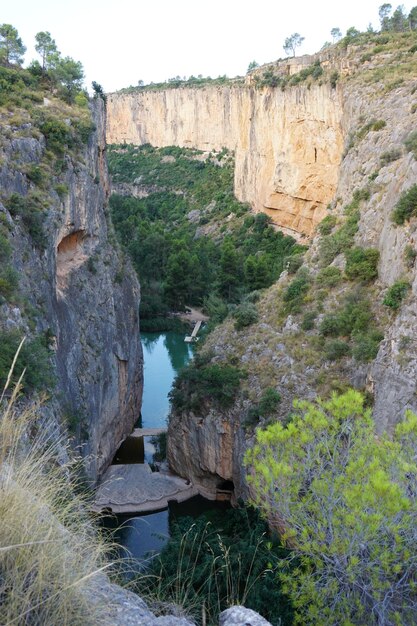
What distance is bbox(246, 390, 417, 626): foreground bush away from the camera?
19.1ft

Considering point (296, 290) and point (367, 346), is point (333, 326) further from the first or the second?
point (296, 290)

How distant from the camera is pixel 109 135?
246 feet

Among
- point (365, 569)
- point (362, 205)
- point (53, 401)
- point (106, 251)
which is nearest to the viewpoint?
point (365, 569)

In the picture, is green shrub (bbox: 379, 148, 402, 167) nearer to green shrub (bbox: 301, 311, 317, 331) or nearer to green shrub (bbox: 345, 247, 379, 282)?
green shrub (bbox: 345, 247, 379, 282)

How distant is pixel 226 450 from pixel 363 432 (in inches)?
350

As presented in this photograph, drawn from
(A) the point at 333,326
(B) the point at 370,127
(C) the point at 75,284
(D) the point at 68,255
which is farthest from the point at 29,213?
(B) the point at 370,127

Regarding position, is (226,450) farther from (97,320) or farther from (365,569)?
(365,569)

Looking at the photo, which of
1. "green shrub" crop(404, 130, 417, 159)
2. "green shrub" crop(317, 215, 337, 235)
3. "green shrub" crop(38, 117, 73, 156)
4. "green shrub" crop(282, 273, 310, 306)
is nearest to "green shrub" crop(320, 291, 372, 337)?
"green shrub" crop(282, 273, 310, 306)

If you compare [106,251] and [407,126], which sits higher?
[407,126]

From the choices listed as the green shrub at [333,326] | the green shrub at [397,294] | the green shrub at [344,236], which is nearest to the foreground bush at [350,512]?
the green shrub at [397,294]

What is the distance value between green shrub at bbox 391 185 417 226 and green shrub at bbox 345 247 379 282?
1.51 meters

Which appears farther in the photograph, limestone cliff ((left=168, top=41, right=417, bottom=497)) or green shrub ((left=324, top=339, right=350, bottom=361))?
green shrub ((left=324, top=339, right=350, bottom=361))

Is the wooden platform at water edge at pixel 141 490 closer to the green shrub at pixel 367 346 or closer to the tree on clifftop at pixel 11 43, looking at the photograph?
the green shrub at pixel 367 346

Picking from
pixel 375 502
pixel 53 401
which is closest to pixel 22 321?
pixel 53 401
